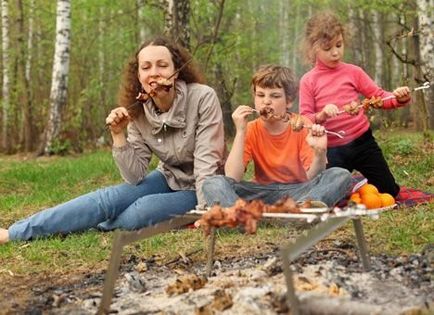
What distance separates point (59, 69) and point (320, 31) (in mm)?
8334

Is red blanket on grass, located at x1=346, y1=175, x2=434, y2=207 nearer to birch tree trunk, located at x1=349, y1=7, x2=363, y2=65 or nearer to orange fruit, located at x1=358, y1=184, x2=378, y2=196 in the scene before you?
orange fruit, located at x1=358, y1=184, x2=378, y2=196

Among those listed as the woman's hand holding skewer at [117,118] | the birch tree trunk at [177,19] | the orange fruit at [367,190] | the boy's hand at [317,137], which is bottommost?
the orange fruit at [367,190]

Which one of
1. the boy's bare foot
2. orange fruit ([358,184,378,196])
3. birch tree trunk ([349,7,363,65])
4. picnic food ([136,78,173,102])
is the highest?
birch tree trunk ([349,7,363,65])

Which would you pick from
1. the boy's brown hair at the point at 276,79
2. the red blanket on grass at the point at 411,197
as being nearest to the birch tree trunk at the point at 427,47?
the red blanket on grass at the point at 411,197

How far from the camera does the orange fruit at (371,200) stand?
16.7 ft

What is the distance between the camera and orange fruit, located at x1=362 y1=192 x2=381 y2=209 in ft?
16.7

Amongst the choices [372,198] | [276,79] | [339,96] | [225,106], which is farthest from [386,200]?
[225,106]

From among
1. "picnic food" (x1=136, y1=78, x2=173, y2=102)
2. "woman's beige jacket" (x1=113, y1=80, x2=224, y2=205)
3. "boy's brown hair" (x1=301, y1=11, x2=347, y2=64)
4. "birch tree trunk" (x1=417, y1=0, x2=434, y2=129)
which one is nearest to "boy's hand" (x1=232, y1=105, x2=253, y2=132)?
"woman's beige jacket" (x1=113, y1=80, x2=224, y2=205)

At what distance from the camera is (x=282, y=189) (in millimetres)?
4805

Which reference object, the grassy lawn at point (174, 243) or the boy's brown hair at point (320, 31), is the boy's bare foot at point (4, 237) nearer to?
the grassy lawn at point (174, 243)

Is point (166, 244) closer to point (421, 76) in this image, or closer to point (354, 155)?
point (354, 155)

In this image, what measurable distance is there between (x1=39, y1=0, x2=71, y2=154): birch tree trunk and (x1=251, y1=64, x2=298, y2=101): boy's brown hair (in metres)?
8.64

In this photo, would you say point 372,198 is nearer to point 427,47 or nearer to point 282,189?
point 282,189

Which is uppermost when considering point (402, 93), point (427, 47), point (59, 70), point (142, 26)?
point (142, 26)
